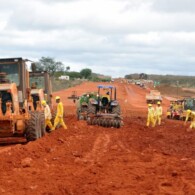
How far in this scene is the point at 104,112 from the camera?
2523cm

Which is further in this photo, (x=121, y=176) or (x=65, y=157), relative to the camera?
(x=65, y=157)

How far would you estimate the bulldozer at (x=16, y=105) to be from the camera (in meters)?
15.7

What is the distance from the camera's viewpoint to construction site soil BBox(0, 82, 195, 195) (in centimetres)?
881

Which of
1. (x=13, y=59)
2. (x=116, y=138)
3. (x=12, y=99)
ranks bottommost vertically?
Answer: (x=116, y=138)

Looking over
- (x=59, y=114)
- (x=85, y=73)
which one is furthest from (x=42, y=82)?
(x=85, y=73)

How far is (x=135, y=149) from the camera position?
15320mm

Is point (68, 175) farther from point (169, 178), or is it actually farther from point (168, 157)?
point (168, 157)

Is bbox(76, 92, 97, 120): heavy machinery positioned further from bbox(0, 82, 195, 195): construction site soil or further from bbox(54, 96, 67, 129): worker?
bbox(0, 82, 195, 195): construction site soil

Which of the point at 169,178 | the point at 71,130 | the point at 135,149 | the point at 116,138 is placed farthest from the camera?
the point at 71,130

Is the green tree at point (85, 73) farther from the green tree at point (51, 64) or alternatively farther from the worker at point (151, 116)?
the worker at point (151, 116)

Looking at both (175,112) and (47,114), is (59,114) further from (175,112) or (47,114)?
(175,112)

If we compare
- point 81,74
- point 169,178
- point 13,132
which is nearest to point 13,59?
point 13,132

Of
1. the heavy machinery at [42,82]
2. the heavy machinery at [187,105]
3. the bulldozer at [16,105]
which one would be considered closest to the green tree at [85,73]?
the heavy machinery at [187,105]

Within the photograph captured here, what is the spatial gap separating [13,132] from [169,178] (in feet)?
24.2
